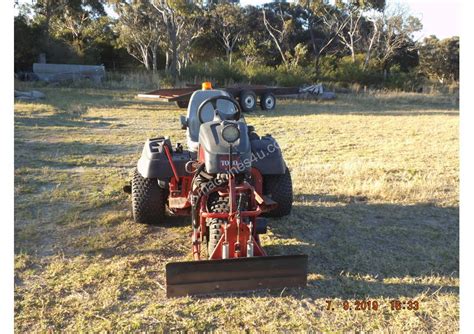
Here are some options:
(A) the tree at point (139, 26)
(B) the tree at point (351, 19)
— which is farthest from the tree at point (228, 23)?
(B) the tree at point (351, 19)

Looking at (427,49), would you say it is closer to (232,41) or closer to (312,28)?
(312,28)

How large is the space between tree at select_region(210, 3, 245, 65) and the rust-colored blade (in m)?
25.2

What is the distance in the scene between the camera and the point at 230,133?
2.97 metres

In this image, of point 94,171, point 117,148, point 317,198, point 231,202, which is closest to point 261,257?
point 231,202

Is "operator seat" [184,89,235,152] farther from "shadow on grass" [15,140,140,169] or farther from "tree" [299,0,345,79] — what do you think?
"tree" [299,0,345,79]

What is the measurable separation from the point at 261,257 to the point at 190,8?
20.5 m

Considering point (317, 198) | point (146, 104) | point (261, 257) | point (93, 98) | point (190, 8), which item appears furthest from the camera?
point (190, 8)

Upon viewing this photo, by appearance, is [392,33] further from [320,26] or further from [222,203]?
[222,203]

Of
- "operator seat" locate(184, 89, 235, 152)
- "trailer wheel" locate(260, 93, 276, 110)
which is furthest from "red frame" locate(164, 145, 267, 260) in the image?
"trailer wheel" locate(260, 93, 276, 110)

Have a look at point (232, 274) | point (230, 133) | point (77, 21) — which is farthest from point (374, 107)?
point (77, 21)

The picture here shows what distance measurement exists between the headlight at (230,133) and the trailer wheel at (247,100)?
10.6m

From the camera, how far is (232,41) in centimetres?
2970

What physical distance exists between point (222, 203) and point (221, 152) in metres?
0.35

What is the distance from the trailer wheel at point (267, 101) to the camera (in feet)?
46.2
